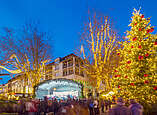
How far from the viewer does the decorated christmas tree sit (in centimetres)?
1104

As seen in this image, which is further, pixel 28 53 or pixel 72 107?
pixel 28 53

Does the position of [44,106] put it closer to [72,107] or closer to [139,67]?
[139,67]

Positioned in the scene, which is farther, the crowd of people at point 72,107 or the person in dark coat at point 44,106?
the person in dark coat at point 44,106

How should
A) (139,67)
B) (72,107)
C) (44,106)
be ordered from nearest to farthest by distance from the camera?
(72,107) < (139,67) < (44,106)

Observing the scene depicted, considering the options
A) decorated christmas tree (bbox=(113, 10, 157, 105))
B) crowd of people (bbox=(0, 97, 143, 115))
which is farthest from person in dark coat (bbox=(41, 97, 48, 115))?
decorated christmas tree (bbox=(113, 10, 157, 105))

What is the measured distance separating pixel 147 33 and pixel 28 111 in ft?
32.6

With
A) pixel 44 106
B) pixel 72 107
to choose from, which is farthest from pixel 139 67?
pixel 72 107

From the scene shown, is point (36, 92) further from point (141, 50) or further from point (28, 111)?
point (141, 50)

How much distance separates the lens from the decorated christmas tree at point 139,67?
11039 millimetres

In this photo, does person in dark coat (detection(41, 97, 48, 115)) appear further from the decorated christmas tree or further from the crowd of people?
the decorated christmas tree

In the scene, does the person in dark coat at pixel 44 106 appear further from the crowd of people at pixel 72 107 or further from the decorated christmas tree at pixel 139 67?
Result: the decorated christmas tree at pixel 139 67

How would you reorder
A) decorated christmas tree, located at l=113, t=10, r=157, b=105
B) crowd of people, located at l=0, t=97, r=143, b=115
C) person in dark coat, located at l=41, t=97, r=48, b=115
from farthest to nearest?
person in dark coat, located at l=41, t=97, r=48, b=115 → decorated christmas tree, located at l=113, t=10, r=157, b=105 → crowd of people, located at l=0, t=97, r=143, b=115

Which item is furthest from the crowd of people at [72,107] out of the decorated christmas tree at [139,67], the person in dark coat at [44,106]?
the decorated christmas tree at [139,67]

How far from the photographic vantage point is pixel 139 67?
1179 cm
